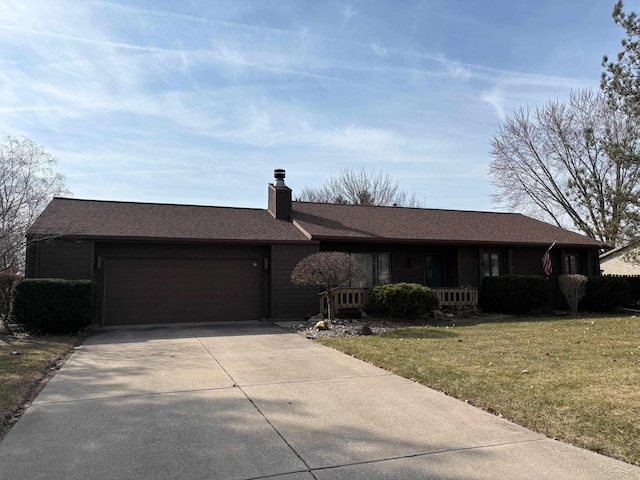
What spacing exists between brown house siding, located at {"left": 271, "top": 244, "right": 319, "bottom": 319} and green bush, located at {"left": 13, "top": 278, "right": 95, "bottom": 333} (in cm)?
518

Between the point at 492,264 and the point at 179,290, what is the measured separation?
36.2 ft

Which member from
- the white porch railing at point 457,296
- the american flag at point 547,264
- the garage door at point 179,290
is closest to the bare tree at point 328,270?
the garage door at point 179,290

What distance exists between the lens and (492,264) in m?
17.2

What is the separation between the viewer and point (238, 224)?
15336 mm

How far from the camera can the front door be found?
16.8 metres

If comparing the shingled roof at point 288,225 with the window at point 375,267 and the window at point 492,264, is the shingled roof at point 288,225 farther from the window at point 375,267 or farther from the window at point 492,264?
the window at point 375,267

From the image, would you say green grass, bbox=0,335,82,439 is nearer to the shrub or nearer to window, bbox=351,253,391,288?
window, bbox=351,253,391,288

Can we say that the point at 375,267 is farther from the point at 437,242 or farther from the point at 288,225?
the point at 288,225

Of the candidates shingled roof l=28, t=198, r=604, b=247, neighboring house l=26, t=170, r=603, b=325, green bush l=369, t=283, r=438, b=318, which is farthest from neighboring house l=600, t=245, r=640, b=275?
green bush l=369, t=283, r=438, b=318

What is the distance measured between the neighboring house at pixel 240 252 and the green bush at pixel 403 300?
7.31ft

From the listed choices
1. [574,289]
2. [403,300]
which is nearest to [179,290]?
[403,300]

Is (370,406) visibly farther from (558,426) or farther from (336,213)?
(336,213)

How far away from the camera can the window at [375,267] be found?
52.0 ft

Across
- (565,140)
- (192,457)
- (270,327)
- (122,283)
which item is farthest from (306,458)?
(565,140)
